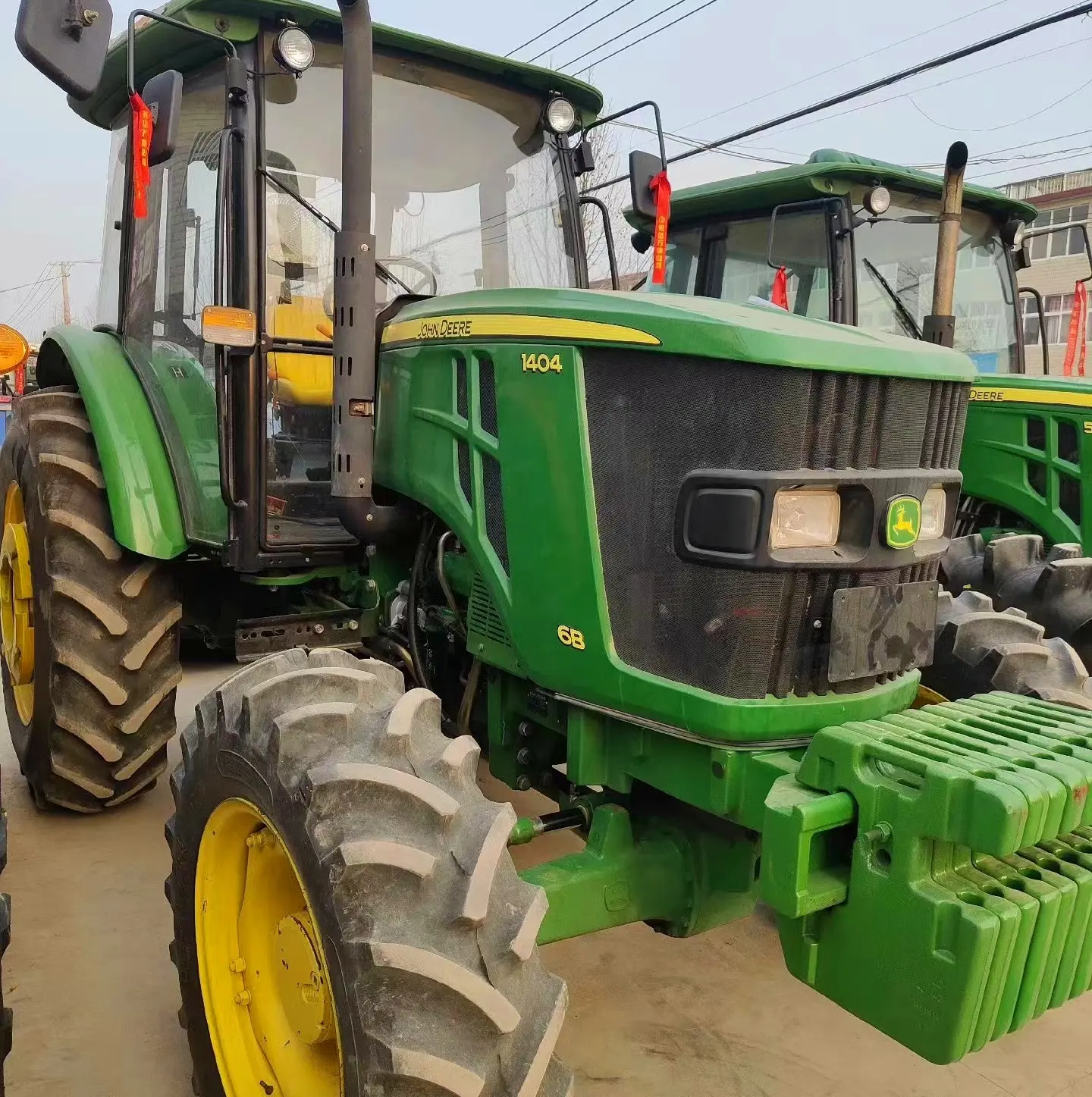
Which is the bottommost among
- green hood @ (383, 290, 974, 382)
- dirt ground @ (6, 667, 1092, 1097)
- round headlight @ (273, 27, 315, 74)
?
dirt ground @ (6, 667, 1092, 1097)

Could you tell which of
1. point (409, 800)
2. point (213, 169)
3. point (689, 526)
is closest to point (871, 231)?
point (213, 169)

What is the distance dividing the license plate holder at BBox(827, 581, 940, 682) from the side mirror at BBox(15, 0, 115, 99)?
1874 mm

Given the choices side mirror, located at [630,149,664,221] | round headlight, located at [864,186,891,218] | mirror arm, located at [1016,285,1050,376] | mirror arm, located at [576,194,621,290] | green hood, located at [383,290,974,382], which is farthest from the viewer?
mirror arm, located at [1016,285,1050,376]

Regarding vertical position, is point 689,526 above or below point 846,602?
above

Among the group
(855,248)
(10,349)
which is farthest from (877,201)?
(10,349)

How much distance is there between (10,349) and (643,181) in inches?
155

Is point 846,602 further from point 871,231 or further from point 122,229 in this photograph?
point 871,231

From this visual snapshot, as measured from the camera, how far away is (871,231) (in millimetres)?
4965

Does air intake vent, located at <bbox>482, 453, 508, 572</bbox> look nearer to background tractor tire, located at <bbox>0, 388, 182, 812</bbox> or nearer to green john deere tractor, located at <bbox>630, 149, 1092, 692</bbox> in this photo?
background tractor tire, located at <bbox>0, 388, 182, 812</bbox>

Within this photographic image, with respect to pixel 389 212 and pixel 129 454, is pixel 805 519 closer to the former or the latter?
Result: pixel 389 212

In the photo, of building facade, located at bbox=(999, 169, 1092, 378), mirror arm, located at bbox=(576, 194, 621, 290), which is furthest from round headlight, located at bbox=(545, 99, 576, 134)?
building facade, located at bbox=(999, 169, 1092, 378)

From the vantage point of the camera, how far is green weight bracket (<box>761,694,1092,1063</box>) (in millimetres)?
1578

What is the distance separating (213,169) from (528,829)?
2039 mm

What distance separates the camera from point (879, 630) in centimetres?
204
